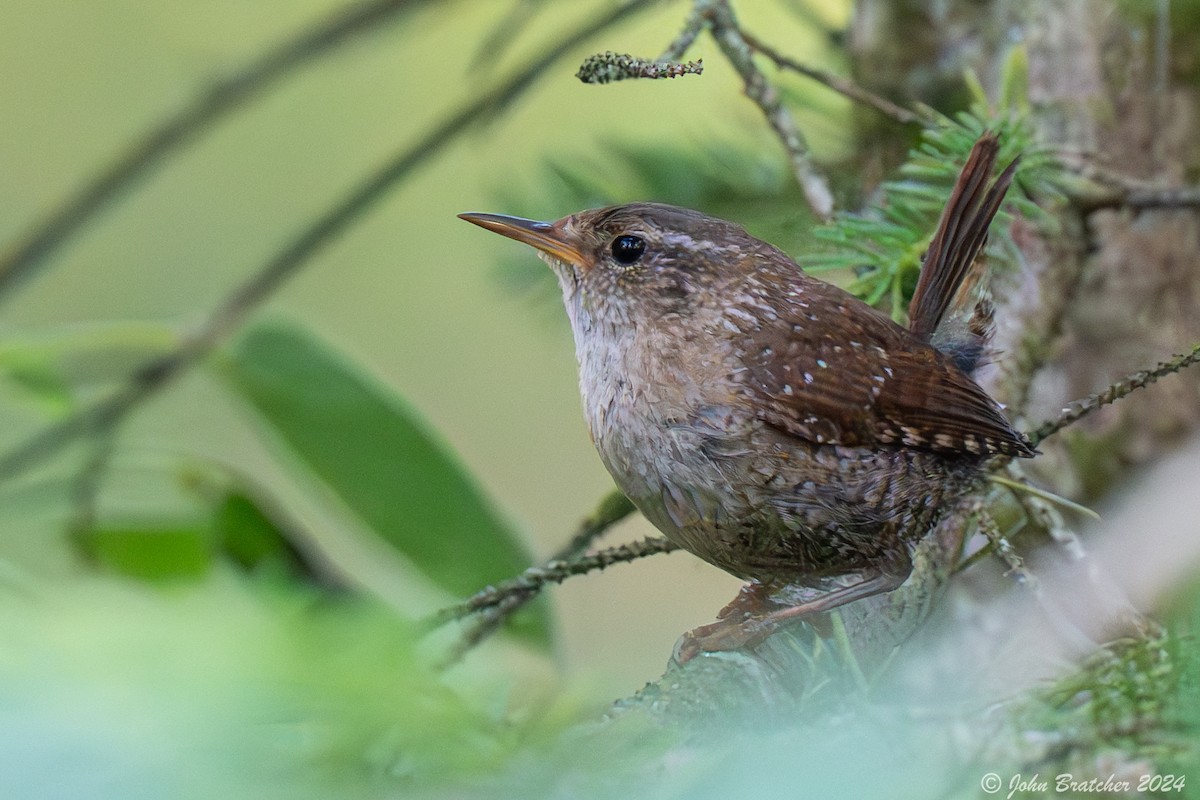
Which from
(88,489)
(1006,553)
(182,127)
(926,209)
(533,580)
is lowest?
(1006,553)

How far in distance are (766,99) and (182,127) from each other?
0.96 metres

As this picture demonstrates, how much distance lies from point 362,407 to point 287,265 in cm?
27

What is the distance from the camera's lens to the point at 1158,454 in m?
1.63

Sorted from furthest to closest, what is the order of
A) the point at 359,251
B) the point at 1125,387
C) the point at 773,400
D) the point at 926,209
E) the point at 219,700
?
the point at 359,251, the point at 926,209, the point at 773,400, the point at 1125,387, the point at 219,700

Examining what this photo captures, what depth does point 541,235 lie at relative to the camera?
55.1 inches

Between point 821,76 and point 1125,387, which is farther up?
point 821,76

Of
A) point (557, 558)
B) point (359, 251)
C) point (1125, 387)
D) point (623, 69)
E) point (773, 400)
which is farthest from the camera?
point (359, 251)

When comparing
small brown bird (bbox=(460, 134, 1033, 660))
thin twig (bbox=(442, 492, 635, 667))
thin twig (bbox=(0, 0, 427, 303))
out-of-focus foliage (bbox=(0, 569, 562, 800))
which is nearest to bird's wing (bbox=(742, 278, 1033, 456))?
small brown bird (bbox=(460, 134, 1033, 660))

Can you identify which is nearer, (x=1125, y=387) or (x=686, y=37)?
(x=1125, y=387)

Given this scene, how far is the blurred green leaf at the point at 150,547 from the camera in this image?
1763 millimetres

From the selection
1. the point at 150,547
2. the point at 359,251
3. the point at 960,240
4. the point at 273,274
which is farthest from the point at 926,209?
the point at 359,251

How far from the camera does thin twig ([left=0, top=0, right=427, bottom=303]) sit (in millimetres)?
1802

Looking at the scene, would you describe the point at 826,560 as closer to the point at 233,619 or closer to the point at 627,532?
the point at 627,532

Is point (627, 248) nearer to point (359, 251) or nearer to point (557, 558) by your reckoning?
point (557, 558)
